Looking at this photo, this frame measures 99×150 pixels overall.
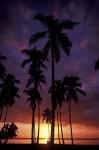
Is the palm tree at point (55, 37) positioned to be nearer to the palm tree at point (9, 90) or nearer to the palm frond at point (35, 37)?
the palm frond at point (35, 37)

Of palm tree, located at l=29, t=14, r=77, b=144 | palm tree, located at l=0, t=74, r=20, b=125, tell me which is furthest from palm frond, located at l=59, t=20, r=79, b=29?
palm tree, located at l=0, t=74, r=20, b=125

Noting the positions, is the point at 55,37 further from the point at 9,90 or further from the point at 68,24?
the point at 9,90

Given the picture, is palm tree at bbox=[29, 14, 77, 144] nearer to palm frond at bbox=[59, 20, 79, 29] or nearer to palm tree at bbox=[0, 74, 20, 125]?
palm frond at bbox=[59, 20, 79, 29]

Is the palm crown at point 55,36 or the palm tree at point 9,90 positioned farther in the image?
the palm tree at point 9,90

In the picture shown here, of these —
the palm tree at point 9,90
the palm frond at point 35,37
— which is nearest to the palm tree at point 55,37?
the palm frond at point 35,37

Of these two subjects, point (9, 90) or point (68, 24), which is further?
point (9, 90)

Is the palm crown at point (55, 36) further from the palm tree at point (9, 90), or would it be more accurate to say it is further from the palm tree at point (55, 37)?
the palm tree at point (9, 90)

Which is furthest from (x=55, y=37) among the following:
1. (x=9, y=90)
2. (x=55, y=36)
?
(x=9, y=90)

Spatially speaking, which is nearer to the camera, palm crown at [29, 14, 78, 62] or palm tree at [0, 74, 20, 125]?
palm crown at [29, 14, 78, 62]

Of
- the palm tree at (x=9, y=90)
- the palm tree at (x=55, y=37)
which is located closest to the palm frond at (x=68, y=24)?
the palm tree at (x=55, y=37)

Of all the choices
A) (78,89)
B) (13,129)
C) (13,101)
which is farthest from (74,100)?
(13,129)

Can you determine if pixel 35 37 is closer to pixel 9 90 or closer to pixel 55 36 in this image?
pixel 55 36

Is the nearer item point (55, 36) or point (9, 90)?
point (55, 36)

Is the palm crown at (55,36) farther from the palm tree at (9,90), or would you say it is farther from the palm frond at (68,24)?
the palm tree at (9,90)
